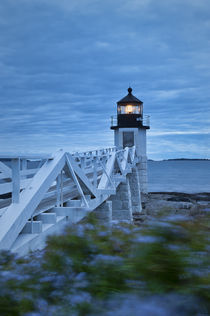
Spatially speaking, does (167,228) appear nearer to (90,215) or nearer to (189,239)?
(189,239)

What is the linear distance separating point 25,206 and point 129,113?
21.7m

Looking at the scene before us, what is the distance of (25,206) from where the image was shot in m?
3.52

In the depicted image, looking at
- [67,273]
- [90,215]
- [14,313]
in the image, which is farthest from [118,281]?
[90,215]

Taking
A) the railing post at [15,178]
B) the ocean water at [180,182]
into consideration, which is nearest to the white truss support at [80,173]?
the railing post at [15,178]

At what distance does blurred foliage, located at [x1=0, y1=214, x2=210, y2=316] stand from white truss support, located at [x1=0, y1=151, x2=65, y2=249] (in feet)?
4.54

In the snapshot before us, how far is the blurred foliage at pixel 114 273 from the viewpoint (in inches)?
55.6

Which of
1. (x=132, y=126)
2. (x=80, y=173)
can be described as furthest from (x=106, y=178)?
(x=132, y=126)

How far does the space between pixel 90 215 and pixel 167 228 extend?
73cm

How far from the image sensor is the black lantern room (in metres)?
24.4

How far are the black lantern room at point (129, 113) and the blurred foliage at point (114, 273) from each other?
22839 millimetres

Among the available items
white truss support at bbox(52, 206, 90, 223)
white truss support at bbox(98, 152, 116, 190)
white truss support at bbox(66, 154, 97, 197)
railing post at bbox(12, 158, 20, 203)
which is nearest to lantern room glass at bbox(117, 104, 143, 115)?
white truss support at bbox(98, 152, 116, 190)

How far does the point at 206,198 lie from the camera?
2775cm

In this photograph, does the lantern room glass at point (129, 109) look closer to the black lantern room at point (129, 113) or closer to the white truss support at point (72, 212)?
the black lantern room at point (129, 113)

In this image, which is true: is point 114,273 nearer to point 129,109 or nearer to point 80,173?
point 80,173
